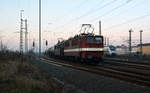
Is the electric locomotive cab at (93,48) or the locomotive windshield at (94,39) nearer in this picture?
the electric locomotive cab at (93,48)

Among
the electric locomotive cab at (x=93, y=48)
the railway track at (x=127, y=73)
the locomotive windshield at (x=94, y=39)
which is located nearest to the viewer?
the railway track at (x=127, y=73)

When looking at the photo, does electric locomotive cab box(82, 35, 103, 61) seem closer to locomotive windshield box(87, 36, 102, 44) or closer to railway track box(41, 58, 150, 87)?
locomotive windshield box(87, 36, 102, 44)

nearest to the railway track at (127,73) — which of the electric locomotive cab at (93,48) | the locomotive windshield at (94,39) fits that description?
the electric locomotive cab at (93,48)

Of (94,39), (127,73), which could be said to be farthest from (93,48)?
(127,73)

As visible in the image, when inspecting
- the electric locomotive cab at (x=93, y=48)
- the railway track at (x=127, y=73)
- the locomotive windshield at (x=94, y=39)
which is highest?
the locomotive windshield at (x=94, y=39)

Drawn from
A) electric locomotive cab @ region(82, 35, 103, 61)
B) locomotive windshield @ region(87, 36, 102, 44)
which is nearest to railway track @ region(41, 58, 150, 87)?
electric locomotive cab @ region(82, 35, 103, 61)

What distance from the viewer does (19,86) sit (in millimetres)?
10352

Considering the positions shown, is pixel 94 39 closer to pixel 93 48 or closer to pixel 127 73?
pixel 93 48

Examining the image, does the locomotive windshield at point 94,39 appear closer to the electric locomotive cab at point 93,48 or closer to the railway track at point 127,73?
the electric locomotive cab at point 93,48

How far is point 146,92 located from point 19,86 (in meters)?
5.23

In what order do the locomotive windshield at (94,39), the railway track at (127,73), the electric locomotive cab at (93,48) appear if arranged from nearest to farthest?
the railway track at (127,73) < the electric locomotive cab at (93,48) < the locomotive windshield at (94,39)

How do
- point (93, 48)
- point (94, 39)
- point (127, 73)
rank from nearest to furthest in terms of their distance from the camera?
point (127, 73) < point (93, 48) < point (94, 39)

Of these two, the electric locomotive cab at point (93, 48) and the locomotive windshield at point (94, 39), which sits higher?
the locomotive windshield at point (94, 39)

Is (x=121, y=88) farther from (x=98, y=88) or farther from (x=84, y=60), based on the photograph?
(x=84, y=60)
